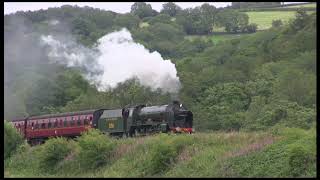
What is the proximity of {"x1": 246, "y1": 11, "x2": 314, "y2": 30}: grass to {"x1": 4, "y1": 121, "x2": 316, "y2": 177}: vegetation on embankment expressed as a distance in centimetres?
7700

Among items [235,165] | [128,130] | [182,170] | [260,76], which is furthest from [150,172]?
[260,76]

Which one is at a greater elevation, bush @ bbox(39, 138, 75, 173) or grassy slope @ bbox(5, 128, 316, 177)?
grassy slope @ bbox(5, 128, 316, 177)

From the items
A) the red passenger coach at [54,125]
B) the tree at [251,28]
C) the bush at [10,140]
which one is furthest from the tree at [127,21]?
the bush at [10,140]

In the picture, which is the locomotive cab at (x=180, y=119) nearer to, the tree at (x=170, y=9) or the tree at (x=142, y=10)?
the tree at (x=142, y=10)

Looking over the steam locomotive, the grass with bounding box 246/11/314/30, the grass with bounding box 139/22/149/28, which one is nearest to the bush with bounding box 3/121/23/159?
the steam locomotive

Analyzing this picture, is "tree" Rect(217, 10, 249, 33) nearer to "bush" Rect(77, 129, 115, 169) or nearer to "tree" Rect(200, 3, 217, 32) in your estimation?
"tree" Rect(200, 3, 217, 32)

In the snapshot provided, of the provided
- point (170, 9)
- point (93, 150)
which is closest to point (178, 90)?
point (93, 150)

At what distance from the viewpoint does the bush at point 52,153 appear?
105ft

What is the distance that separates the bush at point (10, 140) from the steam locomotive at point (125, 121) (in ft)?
11.0

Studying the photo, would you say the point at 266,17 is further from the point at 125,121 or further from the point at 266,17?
the point at 125,121

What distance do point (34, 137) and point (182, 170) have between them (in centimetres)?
2017

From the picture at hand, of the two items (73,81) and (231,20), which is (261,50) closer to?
(231,20)

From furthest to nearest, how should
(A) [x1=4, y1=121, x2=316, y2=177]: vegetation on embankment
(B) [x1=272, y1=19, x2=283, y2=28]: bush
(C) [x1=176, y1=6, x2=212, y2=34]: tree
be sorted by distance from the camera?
(C) [x1=176, y1=6, x2=212, y2=34]: tree, (B) [x1=272, y1=19, x2=283, y2=28]: bush, (A) [x1=4, y1=121, x2=316, y2=177]: vegetation on embankment

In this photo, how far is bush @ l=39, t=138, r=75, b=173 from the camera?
105ft
